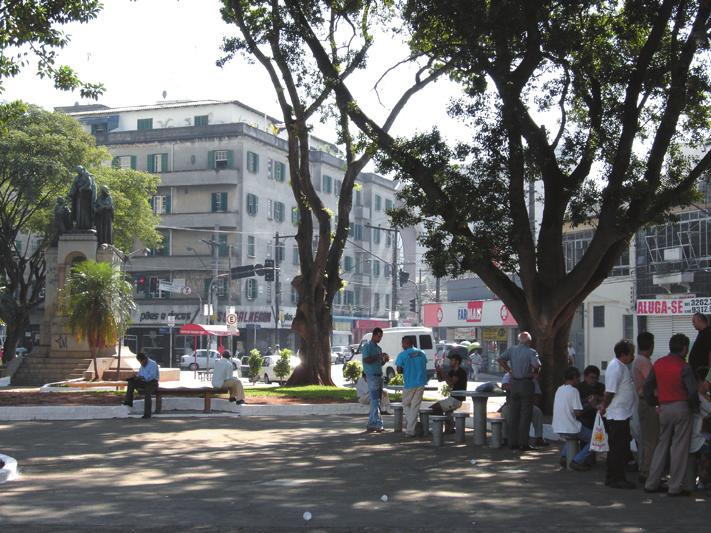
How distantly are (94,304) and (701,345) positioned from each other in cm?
2003

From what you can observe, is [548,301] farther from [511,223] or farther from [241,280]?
[241,280]

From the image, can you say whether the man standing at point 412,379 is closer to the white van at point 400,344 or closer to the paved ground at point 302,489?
the paved ground at point 302,489

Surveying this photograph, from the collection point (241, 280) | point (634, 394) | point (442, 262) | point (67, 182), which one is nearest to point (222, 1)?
point (442, 262)

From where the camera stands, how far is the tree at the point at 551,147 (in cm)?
1639

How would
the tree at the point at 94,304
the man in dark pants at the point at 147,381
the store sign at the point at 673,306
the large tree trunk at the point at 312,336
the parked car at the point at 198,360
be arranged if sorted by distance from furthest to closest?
the parked car at the point at 198,360, the store sign at the point at 673,306, the tree at the point at 94,304, the large tree trunk at the point at 312,336, the man in dark pants at the point at 147,381

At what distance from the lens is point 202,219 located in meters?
63.8

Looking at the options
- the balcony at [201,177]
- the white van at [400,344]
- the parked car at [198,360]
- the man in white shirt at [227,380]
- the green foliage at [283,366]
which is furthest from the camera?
the balcony at [201,177]

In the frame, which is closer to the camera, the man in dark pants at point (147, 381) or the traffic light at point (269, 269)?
the man in dark pants at point (147, 381)

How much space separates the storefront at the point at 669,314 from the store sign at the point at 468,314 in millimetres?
11869

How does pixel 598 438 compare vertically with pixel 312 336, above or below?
below

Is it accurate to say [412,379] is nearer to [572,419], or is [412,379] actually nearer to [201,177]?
[572,419]

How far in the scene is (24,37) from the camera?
18969 millimetres

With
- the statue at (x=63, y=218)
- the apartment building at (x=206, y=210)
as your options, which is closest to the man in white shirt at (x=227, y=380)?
the statue at (x=63, y=218)

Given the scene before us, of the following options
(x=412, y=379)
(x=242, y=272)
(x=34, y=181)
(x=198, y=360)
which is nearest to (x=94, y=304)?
(x=412, y=379)
